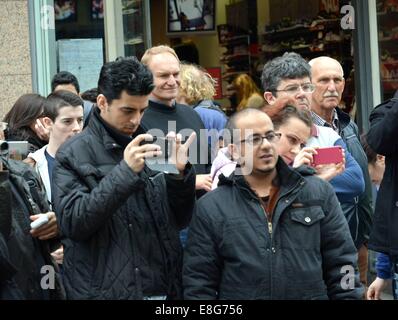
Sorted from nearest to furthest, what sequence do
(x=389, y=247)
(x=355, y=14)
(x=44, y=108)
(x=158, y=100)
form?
(x=389, y=247), (x=158, y=100), (x=44, y=108), (x=355, y=14)

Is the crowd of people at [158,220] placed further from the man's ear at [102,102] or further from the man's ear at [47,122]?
the man's ear at [47,122]

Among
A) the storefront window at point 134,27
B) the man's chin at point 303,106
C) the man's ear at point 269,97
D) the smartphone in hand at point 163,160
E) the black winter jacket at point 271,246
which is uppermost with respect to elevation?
the storefront window at point 134,27

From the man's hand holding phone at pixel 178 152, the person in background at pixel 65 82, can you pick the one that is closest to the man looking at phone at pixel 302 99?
the man's hand holding phone at pixel 178 152

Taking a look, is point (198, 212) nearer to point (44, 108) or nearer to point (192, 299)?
point (192, 299)

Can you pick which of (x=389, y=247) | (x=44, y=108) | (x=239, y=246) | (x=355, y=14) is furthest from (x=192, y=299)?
(x=355, y=14)

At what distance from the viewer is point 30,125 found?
6.72 metres

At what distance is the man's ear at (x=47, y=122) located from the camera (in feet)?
20.9

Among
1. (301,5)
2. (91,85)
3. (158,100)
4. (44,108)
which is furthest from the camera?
(301,5)

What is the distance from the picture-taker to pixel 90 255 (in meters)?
4.44

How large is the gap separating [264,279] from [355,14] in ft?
20.0

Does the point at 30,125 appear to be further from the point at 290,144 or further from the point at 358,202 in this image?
the point at 358,202

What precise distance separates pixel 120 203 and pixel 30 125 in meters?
2.57

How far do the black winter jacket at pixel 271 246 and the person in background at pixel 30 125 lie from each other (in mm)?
2274
